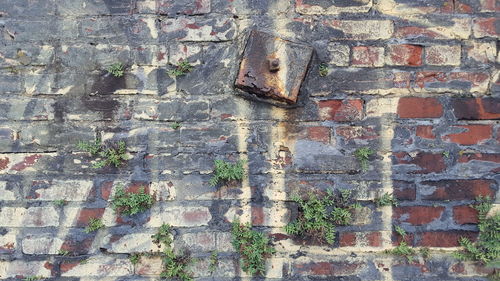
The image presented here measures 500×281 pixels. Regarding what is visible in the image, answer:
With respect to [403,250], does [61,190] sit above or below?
above

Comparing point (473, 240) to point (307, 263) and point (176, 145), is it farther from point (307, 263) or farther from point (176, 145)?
point (176, 145)

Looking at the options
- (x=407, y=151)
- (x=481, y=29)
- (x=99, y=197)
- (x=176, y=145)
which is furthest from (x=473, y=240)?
(x=99, y=197)

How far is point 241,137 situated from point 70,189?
0.60m

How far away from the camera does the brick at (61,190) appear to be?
1328 mm

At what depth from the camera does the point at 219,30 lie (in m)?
1.29

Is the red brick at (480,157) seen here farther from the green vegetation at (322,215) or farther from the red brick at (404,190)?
the green vegetation at (322,215)

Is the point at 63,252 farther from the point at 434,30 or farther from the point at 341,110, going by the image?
the point at 434,30

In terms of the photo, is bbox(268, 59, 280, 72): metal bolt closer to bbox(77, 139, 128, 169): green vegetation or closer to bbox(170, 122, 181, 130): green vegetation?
bbox(170, 122, 181, 130): green vegetation

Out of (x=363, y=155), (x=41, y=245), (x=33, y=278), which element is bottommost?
(x=33, y=278)

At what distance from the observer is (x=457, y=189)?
132 cm

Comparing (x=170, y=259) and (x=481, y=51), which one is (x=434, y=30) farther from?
(x=170, y=259)

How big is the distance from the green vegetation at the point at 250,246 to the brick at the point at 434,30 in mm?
793

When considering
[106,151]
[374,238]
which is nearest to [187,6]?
[106,151]

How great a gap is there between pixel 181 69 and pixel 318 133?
1.62 ft
